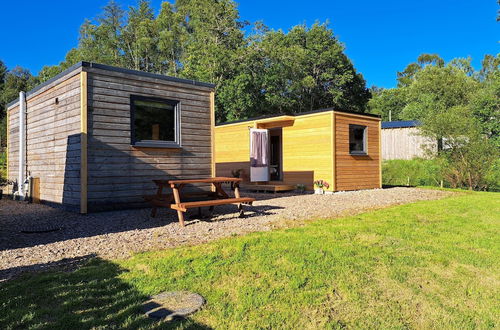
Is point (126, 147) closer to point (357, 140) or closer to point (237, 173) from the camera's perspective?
point (237, 173)

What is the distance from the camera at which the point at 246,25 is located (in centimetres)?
2484

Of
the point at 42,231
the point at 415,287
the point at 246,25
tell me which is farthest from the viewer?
the point at 246,25

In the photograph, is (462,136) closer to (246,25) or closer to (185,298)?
(185,298)

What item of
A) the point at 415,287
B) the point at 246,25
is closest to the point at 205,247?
the point at 415,287

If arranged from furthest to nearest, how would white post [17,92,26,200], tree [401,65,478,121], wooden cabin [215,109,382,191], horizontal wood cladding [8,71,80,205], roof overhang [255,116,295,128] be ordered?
1. tree [401,65,478,121]
2. roof overhang [255,116,295,128]
3. wooden cabin [215,109,382,191]
4. white post [17,92,26,200]
5. horizontal wood cladding [8,71,80,205]

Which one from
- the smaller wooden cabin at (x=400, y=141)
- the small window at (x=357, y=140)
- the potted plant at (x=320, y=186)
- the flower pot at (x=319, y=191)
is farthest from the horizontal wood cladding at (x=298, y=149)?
the smaller wooden cabin at (x=400, y=141)

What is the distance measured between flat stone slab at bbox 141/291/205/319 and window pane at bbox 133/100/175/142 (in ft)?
16.4

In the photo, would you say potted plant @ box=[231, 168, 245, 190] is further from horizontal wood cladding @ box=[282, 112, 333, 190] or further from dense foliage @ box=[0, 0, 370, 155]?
dense foliage @ box=[0, 0, 370, 155]

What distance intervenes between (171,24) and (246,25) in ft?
34.7

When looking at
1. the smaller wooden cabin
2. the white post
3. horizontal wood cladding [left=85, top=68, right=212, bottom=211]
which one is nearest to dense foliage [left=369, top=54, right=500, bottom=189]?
the smaller wooden cabin

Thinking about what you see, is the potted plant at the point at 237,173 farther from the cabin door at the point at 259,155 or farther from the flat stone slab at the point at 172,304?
the flat stone slab at the point at 172,304

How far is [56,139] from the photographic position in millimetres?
7605

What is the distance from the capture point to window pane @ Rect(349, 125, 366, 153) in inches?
484

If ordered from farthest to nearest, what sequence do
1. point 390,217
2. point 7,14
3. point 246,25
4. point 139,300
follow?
1. point 7,14
2. point 246,25
3. point 390,217
4. point 139,300
